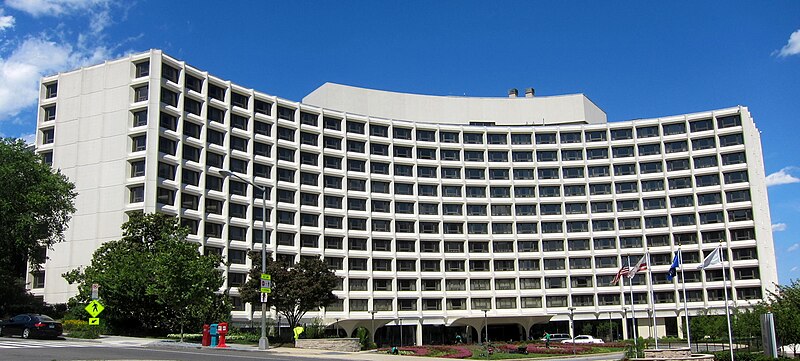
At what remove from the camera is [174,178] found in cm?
7681

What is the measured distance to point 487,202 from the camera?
104 m

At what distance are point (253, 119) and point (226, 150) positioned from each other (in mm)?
6347

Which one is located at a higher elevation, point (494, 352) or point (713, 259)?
point (713, 259)

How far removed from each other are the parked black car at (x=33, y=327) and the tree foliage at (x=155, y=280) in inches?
291

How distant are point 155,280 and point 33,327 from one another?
1054 cm

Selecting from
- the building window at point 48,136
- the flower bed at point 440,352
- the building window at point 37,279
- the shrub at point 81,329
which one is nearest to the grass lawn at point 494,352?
the flower bed at point 440,352

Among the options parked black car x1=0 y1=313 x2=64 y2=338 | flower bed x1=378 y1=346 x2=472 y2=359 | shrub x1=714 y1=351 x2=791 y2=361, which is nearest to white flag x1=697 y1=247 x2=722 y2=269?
shrub x1=714 y1=351 x2=791 y2=361

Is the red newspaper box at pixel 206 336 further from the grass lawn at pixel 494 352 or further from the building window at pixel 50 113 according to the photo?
the building window at pixel 50 113

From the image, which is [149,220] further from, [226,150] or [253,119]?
[253,119]

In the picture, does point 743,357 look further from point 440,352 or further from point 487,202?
point 487,202

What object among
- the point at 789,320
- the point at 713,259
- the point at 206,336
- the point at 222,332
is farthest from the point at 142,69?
the point at 789,320

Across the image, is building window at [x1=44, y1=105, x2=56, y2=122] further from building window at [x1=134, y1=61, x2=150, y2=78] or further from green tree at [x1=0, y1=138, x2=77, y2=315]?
green tree at [x1=0, y1=138, x2=77, y2=315]

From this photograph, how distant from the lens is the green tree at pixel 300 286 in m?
54.7

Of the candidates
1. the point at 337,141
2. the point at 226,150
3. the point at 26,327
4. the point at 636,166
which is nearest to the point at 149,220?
the point at 26,327
